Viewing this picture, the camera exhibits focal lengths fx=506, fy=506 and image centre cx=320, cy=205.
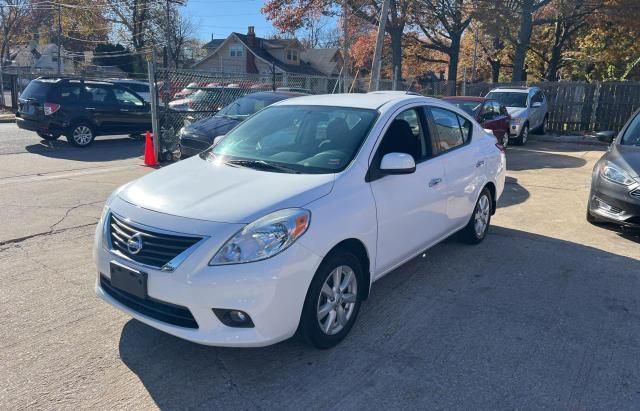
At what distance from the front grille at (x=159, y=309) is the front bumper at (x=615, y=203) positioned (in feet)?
17.0

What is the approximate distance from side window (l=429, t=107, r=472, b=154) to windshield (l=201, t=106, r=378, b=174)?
0.92m

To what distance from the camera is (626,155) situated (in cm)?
640

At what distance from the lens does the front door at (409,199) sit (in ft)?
12.6

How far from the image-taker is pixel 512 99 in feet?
53.0

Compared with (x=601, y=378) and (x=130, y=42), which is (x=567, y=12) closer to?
(x=601, y=378)

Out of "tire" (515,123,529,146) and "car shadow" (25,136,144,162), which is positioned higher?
"tire" (515,123,529,146)

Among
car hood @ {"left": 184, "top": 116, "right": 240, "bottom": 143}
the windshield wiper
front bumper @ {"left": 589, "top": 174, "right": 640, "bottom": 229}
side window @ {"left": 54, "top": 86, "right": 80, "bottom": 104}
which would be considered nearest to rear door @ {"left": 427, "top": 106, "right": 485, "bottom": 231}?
the windshield wiper

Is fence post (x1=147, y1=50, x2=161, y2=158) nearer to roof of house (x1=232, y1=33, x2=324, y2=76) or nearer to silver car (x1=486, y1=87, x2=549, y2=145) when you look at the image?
silver car (x1=486, y1=87, x2=549, y2=145)

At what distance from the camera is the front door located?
12.6 ft

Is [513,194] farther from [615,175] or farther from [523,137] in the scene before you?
[523,137]

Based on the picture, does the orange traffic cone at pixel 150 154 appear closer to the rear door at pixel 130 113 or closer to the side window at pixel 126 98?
the rear door at pixel 130 113

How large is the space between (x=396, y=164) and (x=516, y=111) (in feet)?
43.0

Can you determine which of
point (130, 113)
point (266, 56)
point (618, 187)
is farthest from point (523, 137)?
point (266, 56)

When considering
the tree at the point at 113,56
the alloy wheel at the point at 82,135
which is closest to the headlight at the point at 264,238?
the alloy wheel at the point at 82,135
